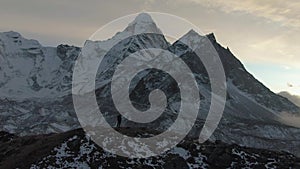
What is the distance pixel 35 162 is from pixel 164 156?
14401 mm

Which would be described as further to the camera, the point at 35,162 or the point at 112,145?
the point at 112,145

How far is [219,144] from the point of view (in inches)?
2235

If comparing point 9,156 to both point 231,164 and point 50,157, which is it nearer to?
point 50,157

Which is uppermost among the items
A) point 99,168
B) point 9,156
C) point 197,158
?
point 197,158

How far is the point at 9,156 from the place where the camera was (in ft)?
173

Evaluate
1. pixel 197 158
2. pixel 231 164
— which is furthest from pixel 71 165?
pixel 231 164

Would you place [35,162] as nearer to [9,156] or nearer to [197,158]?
[9,156]

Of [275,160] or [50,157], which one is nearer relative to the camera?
[50,157]

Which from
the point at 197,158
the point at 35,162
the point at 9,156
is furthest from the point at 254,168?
the point at 9,156

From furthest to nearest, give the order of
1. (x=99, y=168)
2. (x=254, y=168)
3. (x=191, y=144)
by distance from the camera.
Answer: (x=191, y=144) → (x=254, y=168) → (x=99, y=168)

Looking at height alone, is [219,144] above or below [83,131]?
above

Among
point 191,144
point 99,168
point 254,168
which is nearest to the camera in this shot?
point 99,168

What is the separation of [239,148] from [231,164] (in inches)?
178

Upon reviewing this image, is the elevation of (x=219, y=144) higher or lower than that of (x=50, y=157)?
higher
